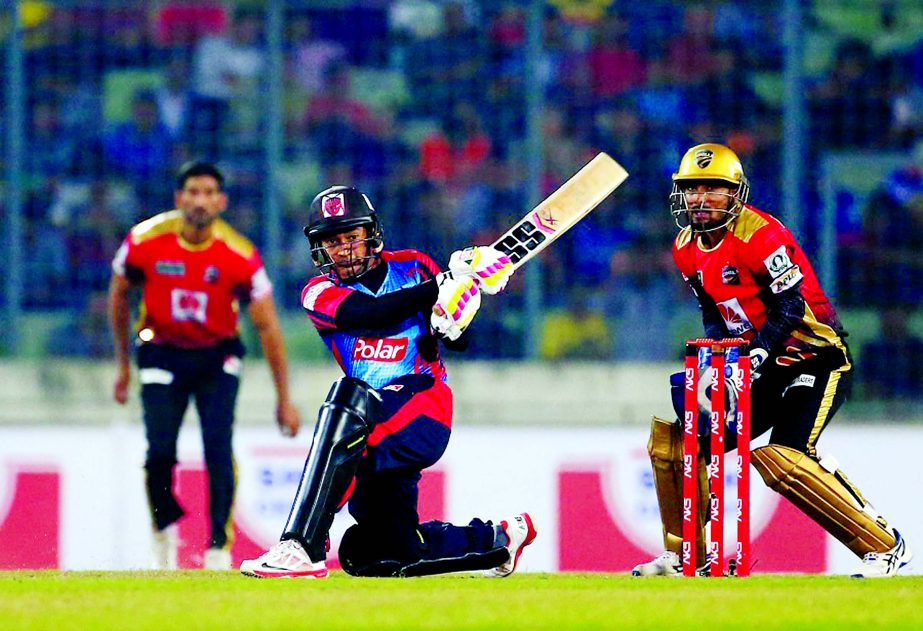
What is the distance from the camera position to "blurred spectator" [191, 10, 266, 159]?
10906 millimetres

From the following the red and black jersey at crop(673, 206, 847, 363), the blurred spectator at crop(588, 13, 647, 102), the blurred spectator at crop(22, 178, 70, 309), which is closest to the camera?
the red and black jersey at crop(673, 206, 847, 363)

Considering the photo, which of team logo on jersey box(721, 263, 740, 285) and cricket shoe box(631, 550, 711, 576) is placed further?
cricket shoe box(631, 550, 711, 576)

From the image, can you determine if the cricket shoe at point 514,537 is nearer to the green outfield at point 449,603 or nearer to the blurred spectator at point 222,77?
the green outfield at point 449,603

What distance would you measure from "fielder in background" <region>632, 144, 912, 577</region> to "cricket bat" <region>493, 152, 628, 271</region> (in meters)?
0.27

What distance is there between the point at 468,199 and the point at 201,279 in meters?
2.75

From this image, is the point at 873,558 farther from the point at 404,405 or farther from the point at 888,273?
the point at 888,273

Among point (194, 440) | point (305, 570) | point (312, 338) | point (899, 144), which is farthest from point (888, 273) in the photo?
point (305, 570)

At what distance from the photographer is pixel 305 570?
5.86 m

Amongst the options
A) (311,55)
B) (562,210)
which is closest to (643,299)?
Answer: (311,55)

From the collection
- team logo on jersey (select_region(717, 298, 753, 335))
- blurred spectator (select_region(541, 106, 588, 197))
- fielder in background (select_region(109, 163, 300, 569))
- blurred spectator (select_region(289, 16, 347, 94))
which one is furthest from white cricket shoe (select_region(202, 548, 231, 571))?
blurred spectator (select_region(289, 16, 347, 94))

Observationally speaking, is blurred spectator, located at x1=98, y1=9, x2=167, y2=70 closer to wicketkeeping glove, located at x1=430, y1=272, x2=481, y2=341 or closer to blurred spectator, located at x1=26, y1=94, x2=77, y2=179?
blurred spectator, located at x1=26, y1=94, x2=77, y2=179

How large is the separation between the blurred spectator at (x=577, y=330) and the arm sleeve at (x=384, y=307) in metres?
4.30

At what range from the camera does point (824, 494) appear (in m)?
6.14

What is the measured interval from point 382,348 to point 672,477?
1097mm
